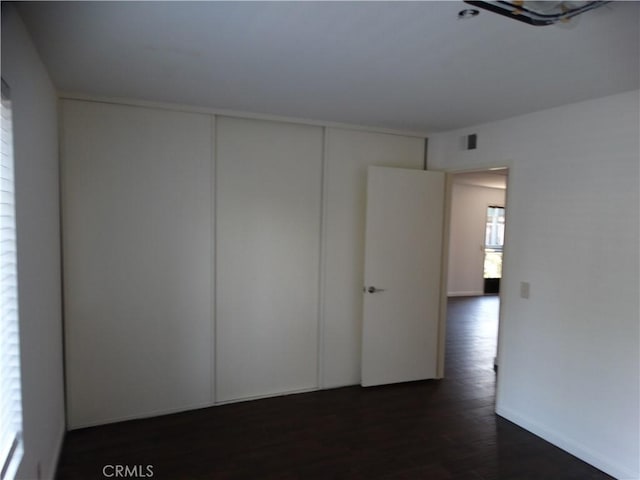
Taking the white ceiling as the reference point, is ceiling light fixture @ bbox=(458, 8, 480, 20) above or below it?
below

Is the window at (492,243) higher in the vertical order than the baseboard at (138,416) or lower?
higher

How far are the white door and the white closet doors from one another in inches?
56.3

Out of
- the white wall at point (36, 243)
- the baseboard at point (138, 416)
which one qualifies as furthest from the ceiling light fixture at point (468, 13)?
the baseboard at point (138, 416)

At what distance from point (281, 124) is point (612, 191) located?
7.96 feet

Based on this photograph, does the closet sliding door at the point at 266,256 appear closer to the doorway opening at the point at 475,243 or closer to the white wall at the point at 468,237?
A: the doorway opening at the point at 475,243

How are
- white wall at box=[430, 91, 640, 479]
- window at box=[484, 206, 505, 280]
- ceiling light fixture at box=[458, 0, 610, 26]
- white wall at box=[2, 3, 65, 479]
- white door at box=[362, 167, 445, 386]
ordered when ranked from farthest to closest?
window at box=[484, 206, 505, 280] < white door at box=[362, 167, 445, 386] < white wall at box=[430, 91, 640, 479] < white wall at box=[2, 3, 65, 479] < ceiling light fixture at box=[458, 0, 610, 26]

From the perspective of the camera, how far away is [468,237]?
8.45 metres

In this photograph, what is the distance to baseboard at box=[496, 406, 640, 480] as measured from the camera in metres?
2.45

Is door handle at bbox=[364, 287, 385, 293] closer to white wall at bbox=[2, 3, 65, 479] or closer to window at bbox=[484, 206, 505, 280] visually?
white wall at bbox=[2, 3, 65, 479]

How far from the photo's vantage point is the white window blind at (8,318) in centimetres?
153

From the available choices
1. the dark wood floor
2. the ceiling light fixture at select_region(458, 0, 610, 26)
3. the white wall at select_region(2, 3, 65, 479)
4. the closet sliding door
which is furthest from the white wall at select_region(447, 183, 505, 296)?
the white wall at select_region(2, 3, 65, 479)

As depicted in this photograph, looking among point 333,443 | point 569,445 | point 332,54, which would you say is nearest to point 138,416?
point 333,443

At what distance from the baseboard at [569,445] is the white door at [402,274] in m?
0.90

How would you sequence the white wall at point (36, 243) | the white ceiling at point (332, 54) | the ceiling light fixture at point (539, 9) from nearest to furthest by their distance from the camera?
the ceiling light fixture at point (539, 9), the white ceiling at point (332, 54), the white wall at point (36, 243)
